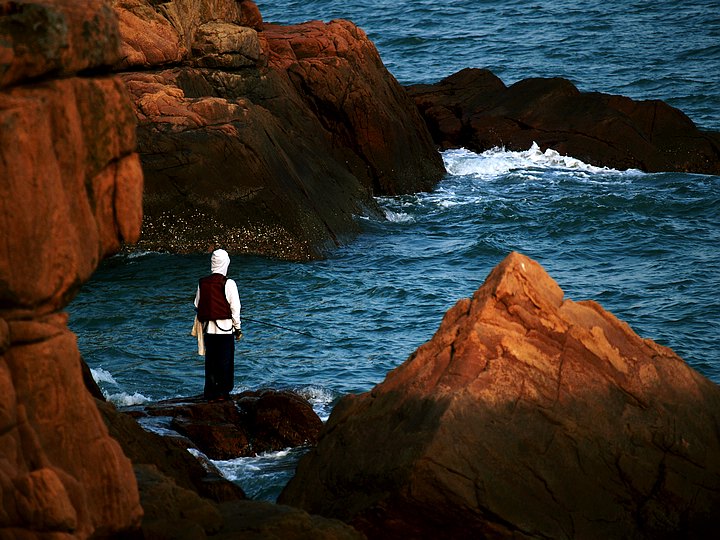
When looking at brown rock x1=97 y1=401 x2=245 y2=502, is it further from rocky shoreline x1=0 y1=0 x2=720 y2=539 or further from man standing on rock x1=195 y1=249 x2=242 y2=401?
man standing on rock x1=195 y1=249 x2=242 y2=401

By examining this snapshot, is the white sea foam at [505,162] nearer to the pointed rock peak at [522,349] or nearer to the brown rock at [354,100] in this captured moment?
the brown rock at [354,100]

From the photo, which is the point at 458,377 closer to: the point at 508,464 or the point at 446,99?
the point at 508,464

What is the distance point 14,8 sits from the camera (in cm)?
557

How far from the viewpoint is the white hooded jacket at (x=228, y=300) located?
36.0 feet

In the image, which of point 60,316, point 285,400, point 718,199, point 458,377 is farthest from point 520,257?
point 718,199

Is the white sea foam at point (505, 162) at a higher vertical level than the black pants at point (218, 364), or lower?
lower

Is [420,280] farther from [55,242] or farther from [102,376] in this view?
[55,242]

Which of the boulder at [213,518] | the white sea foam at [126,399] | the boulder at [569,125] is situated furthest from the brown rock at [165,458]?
the boulder at [569,125]

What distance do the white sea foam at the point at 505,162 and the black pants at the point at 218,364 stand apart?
48.4ft

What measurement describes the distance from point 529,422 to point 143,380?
19.7ft

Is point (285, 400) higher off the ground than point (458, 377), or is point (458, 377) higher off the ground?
point (458, 377)

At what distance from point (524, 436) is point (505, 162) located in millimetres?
18573

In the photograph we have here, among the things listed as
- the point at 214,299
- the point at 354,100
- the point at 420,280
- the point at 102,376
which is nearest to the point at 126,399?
the point at 102,376

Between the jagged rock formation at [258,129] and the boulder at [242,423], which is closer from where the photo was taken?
the boulder at [242,423]
